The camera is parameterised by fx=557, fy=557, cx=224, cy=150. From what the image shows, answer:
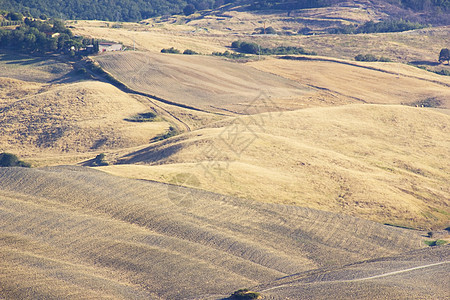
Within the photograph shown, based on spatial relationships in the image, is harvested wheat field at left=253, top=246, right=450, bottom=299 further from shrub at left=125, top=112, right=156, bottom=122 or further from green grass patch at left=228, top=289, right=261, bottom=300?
shrub at left=125, top=112, right=156, bottom=122

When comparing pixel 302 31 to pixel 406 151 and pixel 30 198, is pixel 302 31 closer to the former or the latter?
pixel 406 151

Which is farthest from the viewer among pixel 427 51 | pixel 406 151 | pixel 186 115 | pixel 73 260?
pixel 427 51

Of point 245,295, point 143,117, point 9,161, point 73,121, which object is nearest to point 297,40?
point 143,117

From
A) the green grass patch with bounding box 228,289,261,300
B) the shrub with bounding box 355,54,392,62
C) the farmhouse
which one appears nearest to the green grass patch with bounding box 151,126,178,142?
the farmhouse

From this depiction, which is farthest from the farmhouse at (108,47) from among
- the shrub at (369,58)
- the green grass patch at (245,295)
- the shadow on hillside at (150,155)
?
the green grass patch at (245,295)

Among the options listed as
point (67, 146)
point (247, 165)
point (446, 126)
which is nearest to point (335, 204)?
point (247, 165)

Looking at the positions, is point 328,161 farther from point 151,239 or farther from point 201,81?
point 201,81
